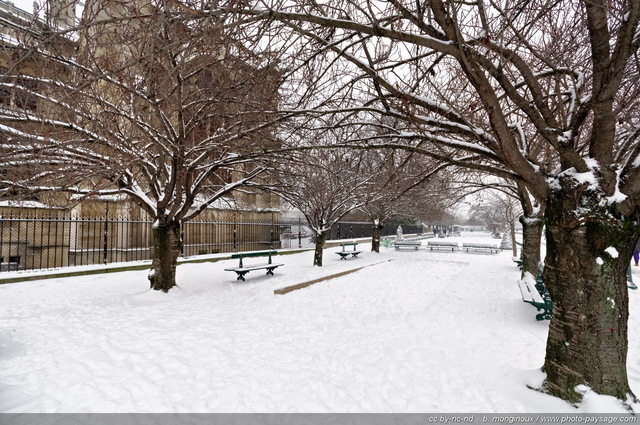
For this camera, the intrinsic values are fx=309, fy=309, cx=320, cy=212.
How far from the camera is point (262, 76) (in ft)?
13.0

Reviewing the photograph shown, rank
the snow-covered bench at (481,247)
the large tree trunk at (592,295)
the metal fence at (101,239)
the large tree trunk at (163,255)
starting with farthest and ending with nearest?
the snow-covered bench at (481,247) < the metal fence at (101,239) < the large tree trunk at (163,255) < the large tree trunk at (592,295)

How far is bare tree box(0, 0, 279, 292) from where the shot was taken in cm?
403

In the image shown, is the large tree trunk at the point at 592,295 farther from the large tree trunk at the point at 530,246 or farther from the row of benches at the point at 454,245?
the row of benches at the point at 454,245

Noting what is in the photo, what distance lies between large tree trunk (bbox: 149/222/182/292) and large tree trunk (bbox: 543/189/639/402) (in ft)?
25.7

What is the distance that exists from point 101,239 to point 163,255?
847cm

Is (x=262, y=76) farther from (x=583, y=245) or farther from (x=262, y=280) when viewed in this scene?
(x=262, y=280)

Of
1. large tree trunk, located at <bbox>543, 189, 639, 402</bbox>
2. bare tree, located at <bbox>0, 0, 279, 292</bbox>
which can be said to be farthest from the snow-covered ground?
bare tree, located at <bbox>0, 0, 279, 292</bbox>

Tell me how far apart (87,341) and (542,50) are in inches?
330

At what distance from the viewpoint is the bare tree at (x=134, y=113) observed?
13.2 feet

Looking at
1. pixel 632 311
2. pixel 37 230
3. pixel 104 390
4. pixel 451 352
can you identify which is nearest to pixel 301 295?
pixel 451 352

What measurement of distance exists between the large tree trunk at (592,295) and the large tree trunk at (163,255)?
25.7 ft

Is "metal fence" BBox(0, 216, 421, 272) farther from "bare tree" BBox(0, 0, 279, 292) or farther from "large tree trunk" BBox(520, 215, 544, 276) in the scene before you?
"large tree trunk" BBox(520, 215, 544, 276)

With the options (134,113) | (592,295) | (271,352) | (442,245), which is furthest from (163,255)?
(442,245)

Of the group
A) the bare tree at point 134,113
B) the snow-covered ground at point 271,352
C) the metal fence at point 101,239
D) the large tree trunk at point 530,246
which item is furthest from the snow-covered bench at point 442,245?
the bare tree at point 134,113
